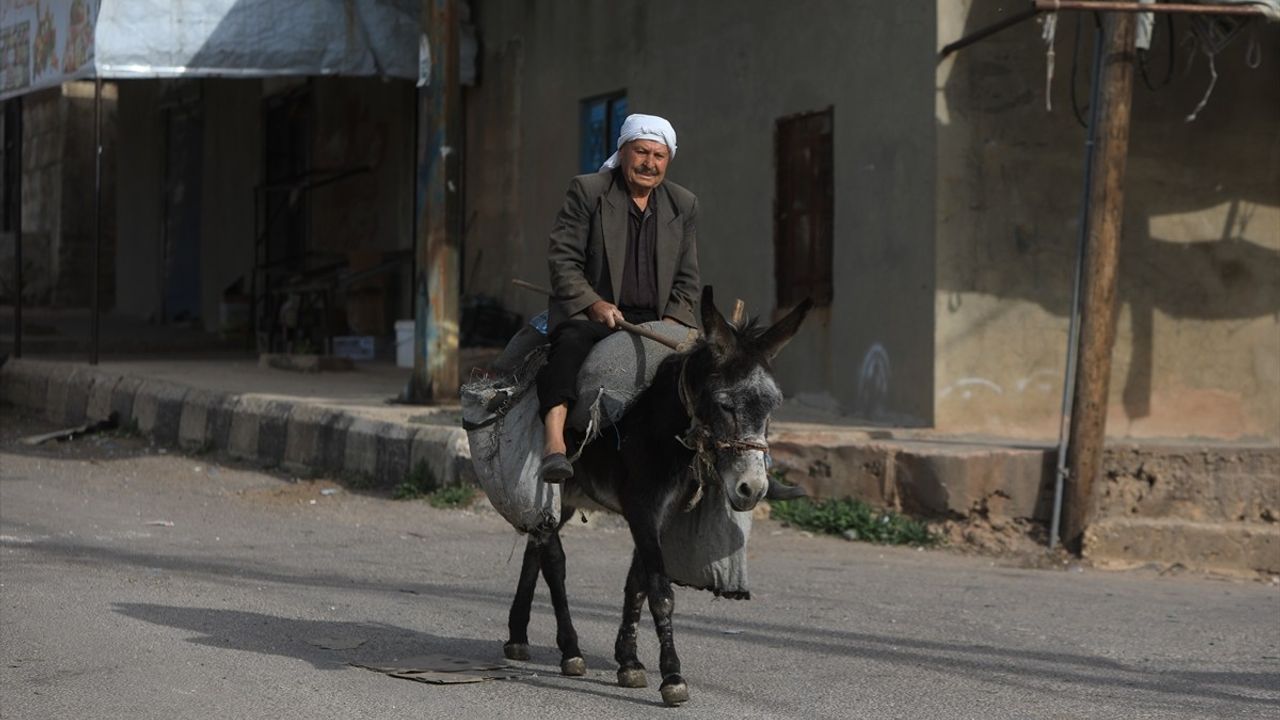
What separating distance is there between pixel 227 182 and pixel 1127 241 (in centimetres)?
1448

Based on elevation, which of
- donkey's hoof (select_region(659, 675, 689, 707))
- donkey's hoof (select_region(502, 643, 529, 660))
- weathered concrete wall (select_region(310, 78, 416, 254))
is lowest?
donkey's hoof (select_region(502, 643, 529, 660))

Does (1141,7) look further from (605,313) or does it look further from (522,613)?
(522,613)

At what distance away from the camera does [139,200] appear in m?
25.9

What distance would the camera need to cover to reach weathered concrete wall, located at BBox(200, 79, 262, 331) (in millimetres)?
22594

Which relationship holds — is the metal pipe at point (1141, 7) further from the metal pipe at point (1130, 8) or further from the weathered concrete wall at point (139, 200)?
the weathered concrete wall at point (139, 200)

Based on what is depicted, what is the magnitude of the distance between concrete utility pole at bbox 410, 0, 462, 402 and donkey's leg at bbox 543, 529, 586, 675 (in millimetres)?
6878

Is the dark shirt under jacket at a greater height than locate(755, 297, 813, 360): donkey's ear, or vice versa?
the dark shirt under jacket

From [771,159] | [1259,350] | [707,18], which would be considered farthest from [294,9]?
[1259,350]

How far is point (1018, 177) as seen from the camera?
37.3 feet

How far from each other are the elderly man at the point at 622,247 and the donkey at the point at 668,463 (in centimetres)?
37

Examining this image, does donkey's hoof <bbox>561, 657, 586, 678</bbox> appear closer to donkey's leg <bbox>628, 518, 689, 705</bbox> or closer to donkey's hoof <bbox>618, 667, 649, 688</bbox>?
donkey's hoof <bbox>618, 667, 649, 688</bbox>

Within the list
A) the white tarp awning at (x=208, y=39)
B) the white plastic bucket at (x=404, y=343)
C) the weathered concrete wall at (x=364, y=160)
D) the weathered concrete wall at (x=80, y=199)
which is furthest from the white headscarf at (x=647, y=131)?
the weathered concrete wall at (x=80, y=199)

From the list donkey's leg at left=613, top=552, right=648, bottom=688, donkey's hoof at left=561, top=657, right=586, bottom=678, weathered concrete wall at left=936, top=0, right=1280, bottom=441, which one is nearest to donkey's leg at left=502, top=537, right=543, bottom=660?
donkey's hoof at left=561, top=657, right=586, bottom=678

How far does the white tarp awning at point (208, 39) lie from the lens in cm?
1503
